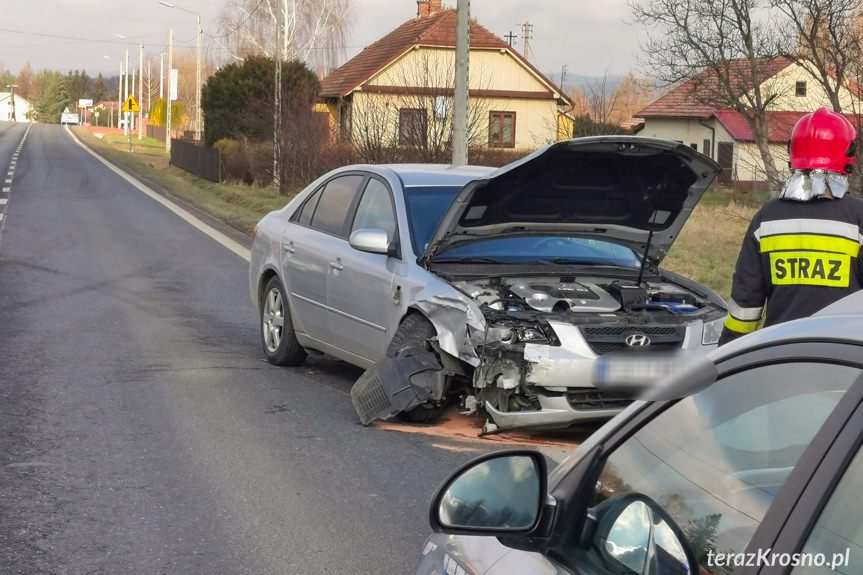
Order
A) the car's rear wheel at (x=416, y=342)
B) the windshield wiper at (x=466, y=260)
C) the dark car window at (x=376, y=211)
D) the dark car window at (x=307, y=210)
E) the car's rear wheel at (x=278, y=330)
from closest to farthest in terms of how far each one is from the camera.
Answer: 1. the car's rear wheel at (x=416, y=342)
2. the windshield wiper at (x=466, y=260)
3. the dark car window at (x=376, y=211)
4. the car's rear wheel at (x=278, y=330)
5. the dark car window at (x=307, y=210)

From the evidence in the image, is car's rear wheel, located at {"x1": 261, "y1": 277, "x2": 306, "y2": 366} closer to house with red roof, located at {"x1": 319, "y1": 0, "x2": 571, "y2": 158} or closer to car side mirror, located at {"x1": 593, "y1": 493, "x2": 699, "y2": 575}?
car side mirror, located at {"x1": 593, "y1": 493, "x2": 699, "y2": 575}

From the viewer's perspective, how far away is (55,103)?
19625 cm

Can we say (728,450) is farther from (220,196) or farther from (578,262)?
(220,196)

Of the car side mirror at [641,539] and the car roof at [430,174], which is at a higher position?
the car roof at [430,174]

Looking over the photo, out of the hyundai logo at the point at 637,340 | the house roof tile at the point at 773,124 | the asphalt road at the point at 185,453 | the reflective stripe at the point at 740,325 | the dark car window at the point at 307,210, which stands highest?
the house roof tile at the point at 773,124

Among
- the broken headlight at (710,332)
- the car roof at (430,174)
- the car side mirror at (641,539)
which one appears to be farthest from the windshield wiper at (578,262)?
the car side mirror at (641,539)

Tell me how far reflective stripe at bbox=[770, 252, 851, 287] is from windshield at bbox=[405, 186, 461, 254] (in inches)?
128

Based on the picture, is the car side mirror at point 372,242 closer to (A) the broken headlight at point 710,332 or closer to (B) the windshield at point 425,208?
(B) the windshield at point 425,208

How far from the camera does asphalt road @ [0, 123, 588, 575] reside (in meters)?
4.81

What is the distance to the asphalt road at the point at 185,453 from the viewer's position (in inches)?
189

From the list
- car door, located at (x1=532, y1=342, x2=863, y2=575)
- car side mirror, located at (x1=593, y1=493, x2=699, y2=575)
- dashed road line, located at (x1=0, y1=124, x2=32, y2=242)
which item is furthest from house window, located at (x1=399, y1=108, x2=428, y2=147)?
car side mirror, located at (x1=593, y1=493, x2=699, y2=575)

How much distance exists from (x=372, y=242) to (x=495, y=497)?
16.7 ft

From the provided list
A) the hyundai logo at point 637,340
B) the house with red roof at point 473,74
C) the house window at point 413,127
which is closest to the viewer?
the hyundai logo at point 637,340

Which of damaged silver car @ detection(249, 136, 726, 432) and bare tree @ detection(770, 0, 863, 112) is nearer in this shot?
damaged silver car @ detection(249, 136, 726, 432)
